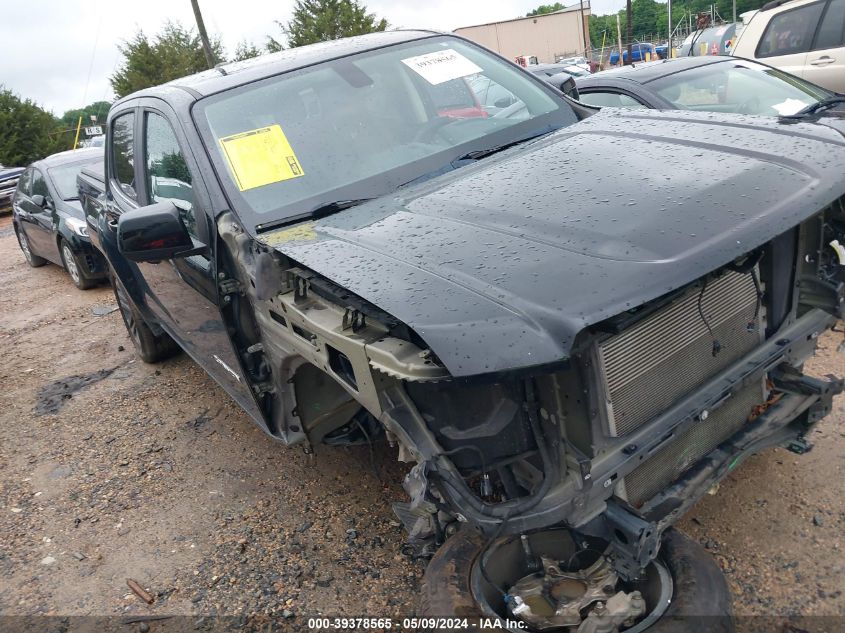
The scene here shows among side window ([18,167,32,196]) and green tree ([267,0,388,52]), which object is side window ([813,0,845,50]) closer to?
side window ([18,167,32,196])

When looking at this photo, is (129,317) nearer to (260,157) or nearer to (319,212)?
(260,157)

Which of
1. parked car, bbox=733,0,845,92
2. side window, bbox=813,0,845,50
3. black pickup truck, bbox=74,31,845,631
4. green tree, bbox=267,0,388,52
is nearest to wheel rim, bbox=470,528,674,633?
black pickup truck, bbox=74,31,845,631

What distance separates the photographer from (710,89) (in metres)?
5.34

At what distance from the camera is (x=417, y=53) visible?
11.2ft

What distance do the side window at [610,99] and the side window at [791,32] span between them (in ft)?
10.9

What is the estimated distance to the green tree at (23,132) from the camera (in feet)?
81.2

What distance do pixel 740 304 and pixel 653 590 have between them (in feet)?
3.08

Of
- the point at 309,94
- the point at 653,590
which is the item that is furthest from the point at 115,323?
the point at 653,590

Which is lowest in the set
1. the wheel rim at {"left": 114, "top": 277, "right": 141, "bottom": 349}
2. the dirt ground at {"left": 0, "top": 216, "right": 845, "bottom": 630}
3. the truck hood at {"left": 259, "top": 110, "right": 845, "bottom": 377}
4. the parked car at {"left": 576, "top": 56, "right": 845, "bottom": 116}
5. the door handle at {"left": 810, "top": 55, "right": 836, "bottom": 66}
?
the dirt ground at {"left": 0, "top": 216, "right": 845, "bottom": 630}

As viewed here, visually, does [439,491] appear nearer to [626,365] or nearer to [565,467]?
[565,467]

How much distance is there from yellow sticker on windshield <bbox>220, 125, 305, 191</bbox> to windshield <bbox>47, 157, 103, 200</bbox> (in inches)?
244

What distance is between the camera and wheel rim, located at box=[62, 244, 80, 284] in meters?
8.13

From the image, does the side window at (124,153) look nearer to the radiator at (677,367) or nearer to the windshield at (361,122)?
the windshield at (361,122)

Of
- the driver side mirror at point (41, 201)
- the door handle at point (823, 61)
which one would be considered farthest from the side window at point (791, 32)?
the driver side mirror at point (41, 201)
